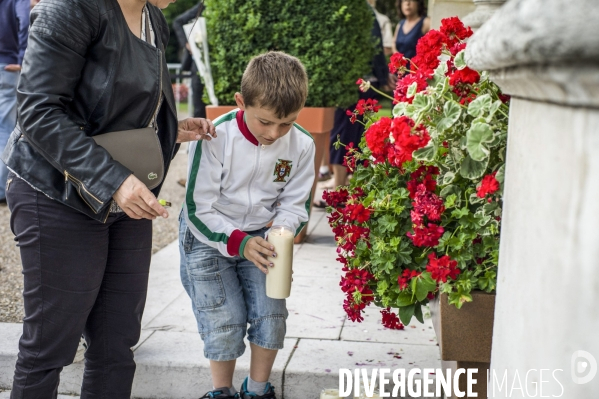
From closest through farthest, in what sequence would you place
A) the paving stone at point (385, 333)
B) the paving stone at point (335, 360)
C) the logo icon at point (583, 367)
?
the logo icon at point (583, 367) → the paving stone at point (335, 360) → the paving stone at point (385, 333)

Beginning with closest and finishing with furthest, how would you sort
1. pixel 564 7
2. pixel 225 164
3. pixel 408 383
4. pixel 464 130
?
pixel 564 7
pixel 464 130
pixel 225 164
pixel 408 383

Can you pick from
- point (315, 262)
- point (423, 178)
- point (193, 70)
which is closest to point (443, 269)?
point (423, 178)

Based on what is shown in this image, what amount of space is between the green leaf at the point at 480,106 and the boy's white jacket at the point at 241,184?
95 centimetres

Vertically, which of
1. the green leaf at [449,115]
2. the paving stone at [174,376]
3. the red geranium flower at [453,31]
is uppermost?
the red geranium flower at [453,31]

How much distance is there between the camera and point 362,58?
511 centimetres

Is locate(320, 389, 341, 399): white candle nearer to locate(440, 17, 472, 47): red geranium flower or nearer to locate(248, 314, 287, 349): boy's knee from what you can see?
locate(248, 314, 287, 349): boy's knee

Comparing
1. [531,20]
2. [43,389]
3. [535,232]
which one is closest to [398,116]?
[535,232]

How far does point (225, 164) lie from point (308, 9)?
7.83 ft

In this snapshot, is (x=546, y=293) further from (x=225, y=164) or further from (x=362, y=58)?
(x=362, y=58)

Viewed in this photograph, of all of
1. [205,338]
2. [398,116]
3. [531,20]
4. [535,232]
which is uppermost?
[531,20]

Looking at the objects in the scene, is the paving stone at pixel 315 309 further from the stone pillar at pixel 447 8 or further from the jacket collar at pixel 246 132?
the stone pillar at pixel 447 8

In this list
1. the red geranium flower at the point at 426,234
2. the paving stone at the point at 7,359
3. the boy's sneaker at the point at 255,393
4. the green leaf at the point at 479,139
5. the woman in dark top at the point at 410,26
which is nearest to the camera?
the green leaf at the point at 479,139

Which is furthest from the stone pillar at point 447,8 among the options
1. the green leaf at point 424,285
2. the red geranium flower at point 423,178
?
the green leaf at point 424,285

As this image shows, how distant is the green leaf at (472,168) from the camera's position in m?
1.91
